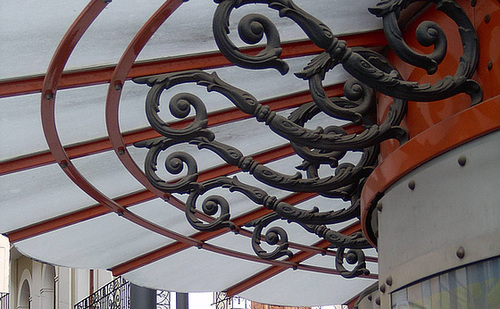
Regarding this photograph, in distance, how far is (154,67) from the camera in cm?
428

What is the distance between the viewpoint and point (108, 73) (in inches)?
167

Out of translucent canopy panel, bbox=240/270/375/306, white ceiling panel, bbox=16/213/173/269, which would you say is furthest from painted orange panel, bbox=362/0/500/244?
translucent canopy panel, bbox=240/270/375/306

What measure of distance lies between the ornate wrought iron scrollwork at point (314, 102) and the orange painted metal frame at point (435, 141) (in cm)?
11

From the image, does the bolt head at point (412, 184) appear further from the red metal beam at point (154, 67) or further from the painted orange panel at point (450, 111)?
the red metal beam at point (154, 67)

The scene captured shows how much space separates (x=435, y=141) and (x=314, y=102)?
0.66m

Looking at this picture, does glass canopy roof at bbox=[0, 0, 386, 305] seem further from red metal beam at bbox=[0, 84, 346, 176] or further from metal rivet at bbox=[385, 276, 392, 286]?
metal rivet at bbox=[385, 276, 392, 286]

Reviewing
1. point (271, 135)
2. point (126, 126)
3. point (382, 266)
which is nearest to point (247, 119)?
point (271, 135)

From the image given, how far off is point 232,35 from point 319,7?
46cm

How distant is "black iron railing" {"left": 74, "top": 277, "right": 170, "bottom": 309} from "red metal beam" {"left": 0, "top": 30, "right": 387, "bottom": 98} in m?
12.1

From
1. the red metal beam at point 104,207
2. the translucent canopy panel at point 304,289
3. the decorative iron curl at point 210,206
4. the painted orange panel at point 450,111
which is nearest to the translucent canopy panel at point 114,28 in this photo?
the painted orange panel at point 450,111

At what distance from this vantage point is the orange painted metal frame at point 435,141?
10.3 ft

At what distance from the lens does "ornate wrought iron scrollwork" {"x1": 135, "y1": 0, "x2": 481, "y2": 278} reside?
3.29 m

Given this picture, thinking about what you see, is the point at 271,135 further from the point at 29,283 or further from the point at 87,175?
the point at 29,283

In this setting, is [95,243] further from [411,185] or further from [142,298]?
[411,185]
